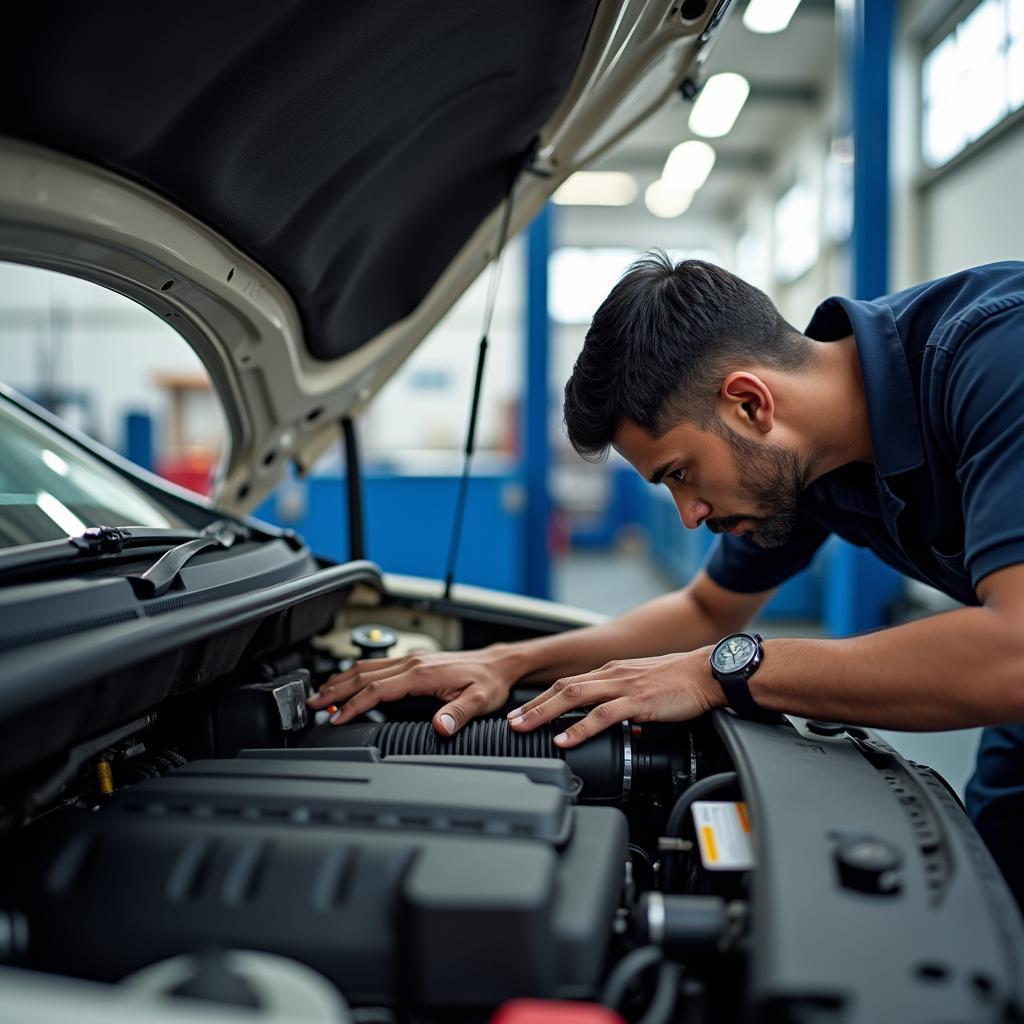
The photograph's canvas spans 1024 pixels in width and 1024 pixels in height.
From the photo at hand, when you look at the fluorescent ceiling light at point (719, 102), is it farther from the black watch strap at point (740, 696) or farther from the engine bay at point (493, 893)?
the engine bay at point (493, 893)

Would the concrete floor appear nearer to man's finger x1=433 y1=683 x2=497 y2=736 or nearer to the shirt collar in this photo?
the shirt collar

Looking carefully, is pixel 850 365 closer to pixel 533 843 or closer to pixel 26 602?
pixel 533 843

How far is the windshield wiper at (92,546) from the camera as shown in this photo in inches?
35.2

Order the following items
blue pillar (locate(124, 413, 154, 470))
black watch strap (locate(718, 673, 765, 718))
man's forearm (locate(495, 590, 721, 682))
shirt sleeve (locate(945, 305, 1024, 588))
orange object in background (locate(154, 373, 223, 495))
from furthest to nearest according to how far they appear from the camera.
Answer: orange object in background (locate(154, 373, 223, 495))
blue pillar (locate(124, 413, 154, 470))
man's forearm (locate(495, 590, 721, 682))
black watch strap (locate(718, 673, 765, 718))
shirt sleeve (locate(945, 305, 1024, 588))

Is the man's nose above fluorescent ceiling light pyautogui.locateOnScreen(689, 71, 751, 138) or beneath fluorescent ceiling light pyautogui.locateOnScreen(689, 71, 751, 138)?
beneath

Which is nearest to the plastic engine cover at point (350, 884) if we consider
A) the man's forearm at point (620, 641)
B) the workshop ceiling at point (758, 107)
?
the man's forearm at point (620, 641)

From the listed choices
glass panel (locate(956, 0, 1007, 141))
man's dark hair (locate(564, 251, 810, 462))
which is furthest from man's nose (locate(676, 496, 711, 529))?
glass panel (locate(956, 0, 1007, 141))

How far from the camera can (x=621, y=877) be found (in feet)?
2.80

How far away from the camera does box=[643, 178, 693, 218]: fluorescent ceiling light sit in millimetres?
8258

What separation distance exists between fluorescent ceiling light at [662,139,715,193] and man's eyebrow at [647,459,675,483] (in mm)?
6565

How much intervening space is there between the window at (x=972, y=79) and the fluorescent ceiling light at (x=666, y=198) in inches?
136

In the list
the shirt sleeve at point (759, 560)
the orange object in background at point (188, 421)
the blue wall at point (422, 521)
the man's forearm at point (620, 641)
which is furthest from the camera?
the orange object in background at point (188, 421)

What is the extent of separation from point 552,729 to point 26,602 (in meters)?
0.63

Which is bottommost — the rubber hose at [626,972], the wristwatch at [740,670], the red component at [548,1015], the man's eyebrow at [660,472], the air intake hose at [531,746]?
the rubber hose at [626,972]
